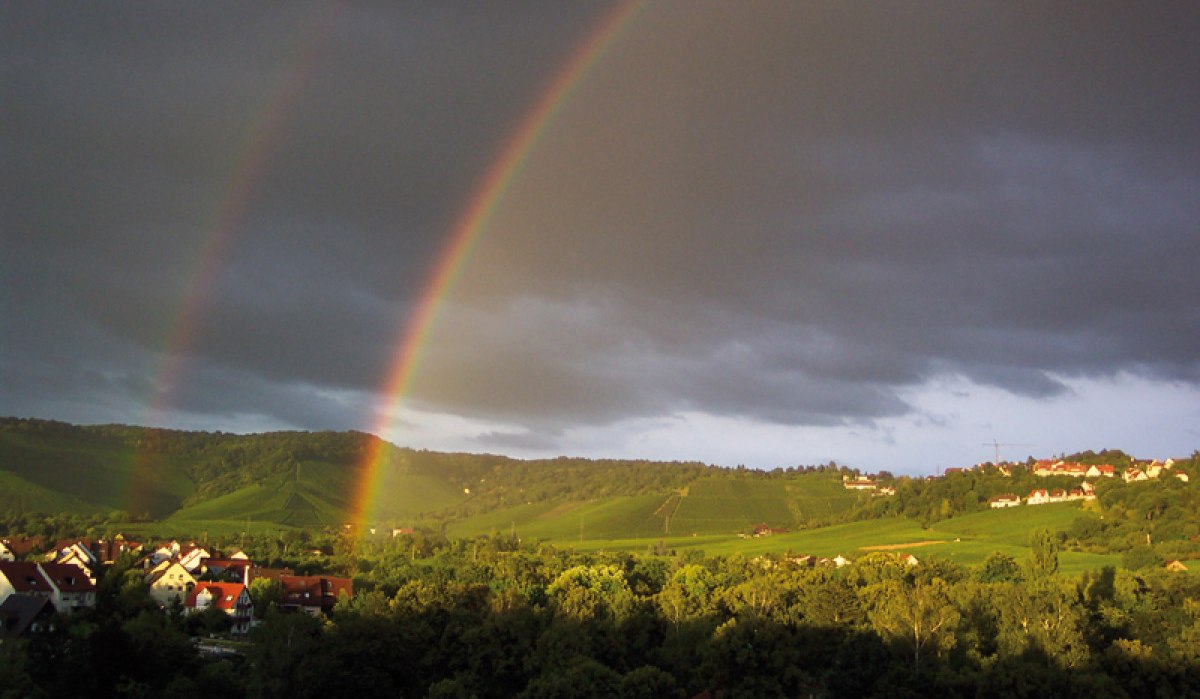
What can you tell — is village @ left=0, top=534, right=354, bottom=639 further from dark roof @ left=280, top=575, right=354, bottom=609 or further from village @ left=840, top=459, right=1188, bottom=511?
village @ left=840, top=459, right=1188, bottom=511

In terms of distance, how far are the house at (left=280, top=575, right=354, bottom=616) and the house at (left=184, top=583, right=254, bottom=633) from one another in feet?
11.9

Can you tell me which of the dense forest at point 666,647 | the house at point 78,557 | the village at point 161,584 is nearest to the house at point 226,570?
the village at point 161,584

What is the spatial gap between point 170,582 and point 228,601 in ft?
53.6

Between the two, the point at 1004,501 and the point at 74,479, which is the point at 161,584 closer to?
the point at 74,479

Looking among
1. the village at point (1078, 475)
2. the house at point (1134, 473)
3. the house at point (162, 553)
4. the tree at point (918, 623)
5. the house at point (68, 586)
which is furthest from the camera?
the house at point (1134, 473)

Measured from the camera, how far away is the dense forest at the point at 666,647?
38125mm

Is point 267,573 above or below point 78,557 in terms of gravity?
below

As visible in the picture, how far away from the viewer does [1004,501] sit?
516 feet

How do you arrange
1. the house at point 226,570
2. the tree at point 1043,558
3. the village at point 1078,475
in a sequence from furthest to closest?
the village at point 1078,475, the house at point 226,570, the tree at point 1043,558

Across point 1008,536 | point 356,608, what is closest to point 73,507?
point 356,608

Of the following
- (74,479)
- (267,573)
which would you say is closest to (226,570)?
(267,573)

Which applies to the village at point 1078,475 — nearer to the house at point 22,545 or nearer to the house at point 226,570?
the house at point 226,570

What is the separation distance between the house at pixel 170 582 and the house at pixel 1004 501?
12481 cm

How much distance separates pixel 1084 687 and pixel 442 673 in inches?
1185
